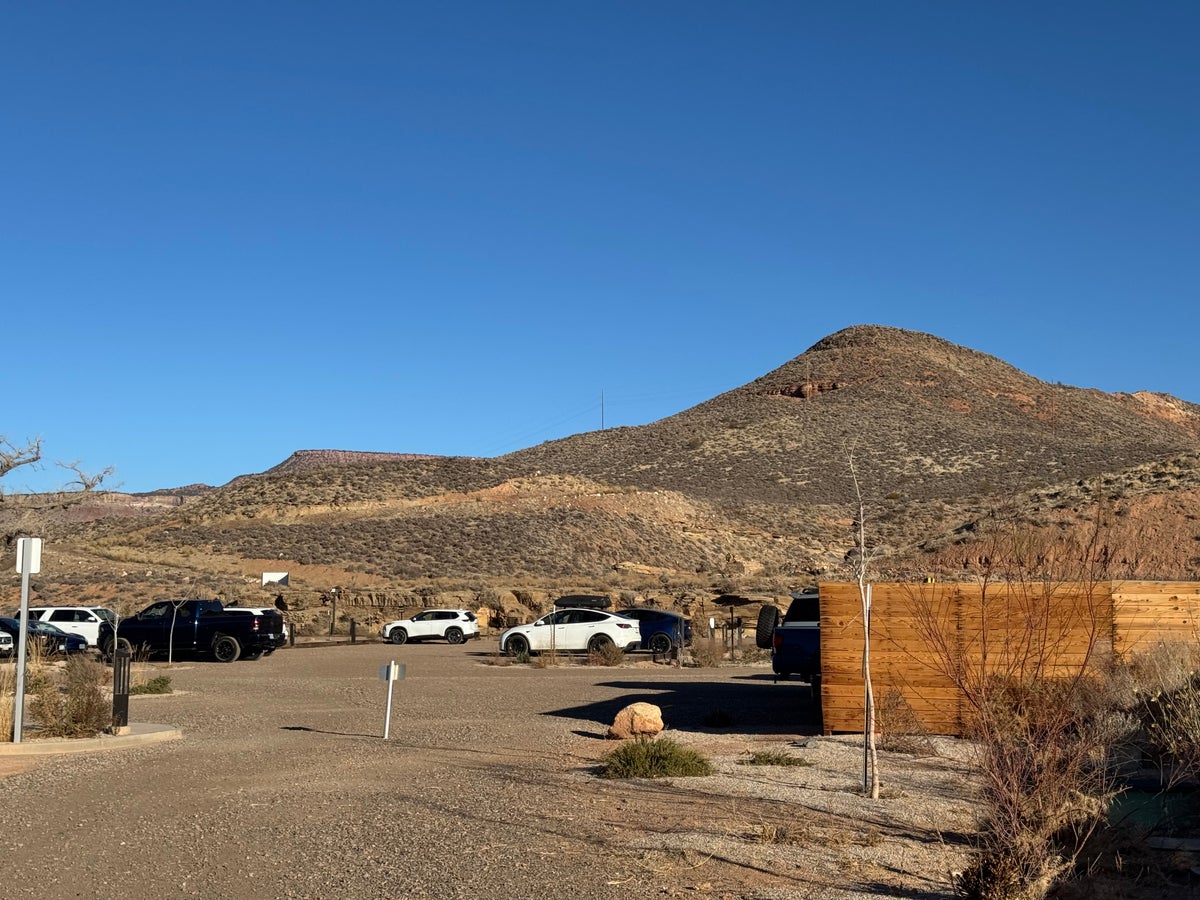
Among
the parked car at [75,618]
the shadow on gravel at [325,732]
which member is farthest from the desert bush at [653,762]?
the parked car at [75,618]

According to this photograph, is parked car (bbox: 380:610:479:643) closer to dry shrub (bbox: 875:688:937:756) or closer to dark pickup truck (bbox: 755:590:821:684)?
dark pickup truck (bbox: 755:590:821:684)

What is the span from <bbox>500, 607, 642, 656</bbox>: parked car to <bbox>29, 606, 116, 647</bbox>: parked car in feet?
35.8

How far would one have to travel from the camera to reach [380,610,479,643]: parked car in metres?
39.4

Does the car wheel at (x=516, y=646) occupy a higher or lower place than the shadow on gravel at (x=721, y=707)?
higher

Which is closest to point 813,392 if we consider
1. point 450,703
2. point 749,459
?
point 749,459

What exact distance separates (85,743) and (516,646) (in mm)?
17439

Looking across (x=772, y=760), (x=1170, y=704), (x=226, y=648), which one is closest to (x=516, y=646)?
(x=226, y=648)

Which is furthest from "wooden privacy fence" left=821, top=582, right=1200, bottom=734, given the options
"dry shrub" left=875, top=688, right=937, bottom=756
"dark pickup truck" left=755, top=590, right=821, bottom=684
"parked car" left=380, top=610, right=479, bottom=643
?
"parked car" left=380, top=610, right=479, bottom=643

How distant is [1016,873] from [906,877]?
1164mm

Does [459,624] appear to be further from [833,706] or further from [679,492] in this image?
[679,492]

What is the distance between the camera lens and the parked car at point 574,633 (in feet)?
101

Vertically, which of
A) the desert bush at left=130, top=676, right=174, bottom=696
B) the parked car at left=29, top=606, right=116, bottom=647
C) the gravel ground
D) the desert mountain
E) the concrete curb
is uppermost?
the desert mountain

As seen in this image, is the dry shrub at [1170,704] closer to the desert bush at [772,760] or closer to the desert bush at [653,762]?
the desert bush at [772,760]

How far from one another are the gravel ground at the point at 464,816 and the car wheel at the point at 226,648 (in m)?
12.6
